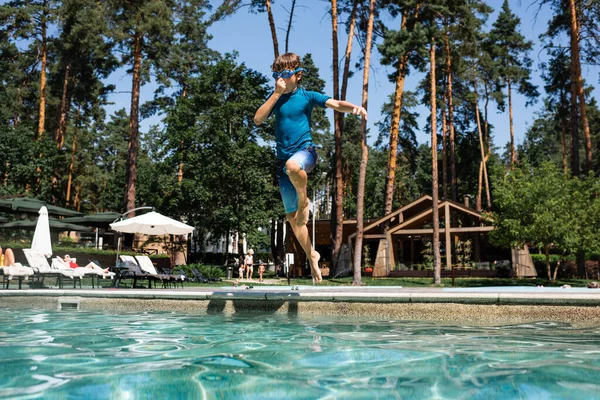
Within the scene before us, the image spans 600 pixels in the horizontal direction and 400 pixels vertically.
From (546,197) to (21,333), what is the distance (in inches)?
841

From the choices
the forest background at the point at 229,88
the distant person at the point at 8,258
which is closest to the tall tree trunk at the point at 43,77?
the forest background at the point at 229,88

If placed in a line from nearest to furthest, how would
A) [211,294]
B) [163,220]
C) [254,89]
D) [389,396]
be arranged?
[389,396] < [211,294] < [163,220] < [254,89]

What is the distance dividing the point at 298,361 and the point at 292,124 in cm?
302

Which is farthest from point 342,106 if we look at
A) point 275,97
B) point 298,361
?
point 298,361

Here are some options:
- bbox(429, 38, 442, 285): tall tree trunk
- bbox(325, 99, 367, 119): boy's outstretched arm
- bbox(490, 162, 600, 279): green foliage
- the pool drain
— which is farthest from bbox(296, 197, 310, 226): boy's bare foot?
bbox(490, 162, 600, 279): green foliage

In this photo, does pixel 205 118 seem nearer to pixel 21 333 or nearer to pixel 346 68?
pixel 346 68

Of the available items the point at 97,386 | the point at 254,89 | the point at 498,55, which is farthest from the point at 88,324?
the point at 498,55

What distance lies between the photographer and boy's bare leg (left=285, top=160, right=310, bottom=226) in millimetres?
5547

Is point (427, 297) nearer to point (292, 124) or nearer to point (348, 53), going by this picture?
point (292, 124)

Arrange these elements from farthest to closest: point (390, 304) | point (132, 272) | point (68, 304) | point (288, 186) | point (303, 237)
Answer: point (132, 272)
point (68, 304)
point (390, 304)
point (303, 237)
point (288, 186)

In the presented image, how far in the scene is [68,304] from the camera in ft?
28.3

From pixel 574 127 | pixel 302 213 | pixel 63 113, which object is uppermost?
pixel 63 113

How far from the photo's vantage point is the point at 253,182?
98.9 ft

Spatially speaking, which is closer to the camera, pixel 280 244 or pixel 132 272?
pixel 132 272
